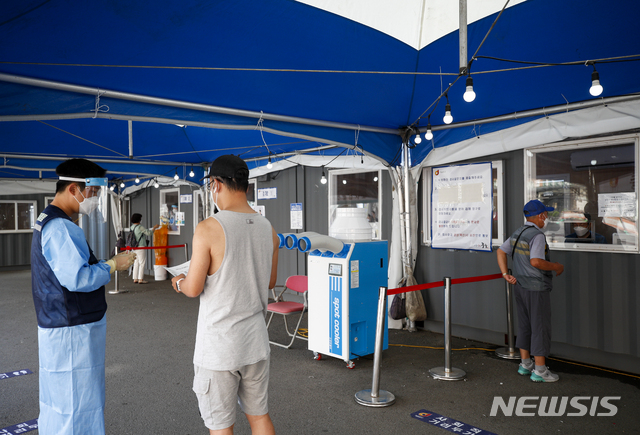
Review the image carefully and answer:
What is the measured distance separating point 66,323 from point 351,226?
3010 millimetres

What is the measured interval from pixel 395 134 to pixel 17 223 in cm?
1300

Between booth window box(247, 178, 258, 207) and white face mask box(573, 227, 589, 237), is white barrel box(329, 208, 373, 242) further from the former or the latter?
booth window box(247, 178, 258, 207)

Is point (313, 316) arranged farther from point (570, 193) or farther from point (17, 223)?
point (17, 223)

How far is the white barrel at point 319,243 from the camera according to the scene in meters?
4.00

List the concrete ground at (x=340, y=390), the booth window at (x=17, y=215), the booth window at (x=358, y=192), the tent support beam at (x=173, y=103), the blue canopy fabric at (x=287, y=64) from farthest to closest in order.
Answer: the booth window at (x=17, y=215) → the booth window at (x=358, y=192) → the tent support beam at (x=173, y=103) → the concrete ground at (x=340, y=390) → the blue canopy fabric at (x=287, y=64)

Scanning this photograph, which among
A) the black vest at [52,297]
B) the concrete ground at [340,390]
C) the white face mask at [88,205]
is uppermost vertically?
the white face mask at [88,205]

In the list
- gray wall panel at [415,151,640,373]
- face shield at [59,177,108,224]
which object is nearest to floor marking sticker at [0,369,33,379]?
face shield at [59,177,108,224]


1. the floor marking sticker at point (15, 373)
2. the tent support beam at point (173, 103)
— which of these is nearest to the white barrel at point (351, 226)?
the tent support beam at point (173, 103)

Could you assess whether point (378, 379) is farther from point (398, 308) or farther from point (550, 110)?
point (550, 110)

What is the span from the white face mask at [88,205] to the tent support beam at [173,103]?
1.62 m

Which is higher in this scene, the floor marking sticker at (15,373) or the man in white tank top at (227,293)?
the man in white tank top at (227,293)

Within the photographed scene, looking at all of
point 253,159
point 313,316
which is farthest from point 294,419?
point 253,159

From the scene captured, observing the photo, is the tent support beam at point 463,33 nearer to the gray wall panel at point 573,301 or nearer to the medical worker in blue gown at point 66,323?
the medical worker in blue gown at point 66,323

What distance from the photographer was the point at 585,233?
15.4 ft
